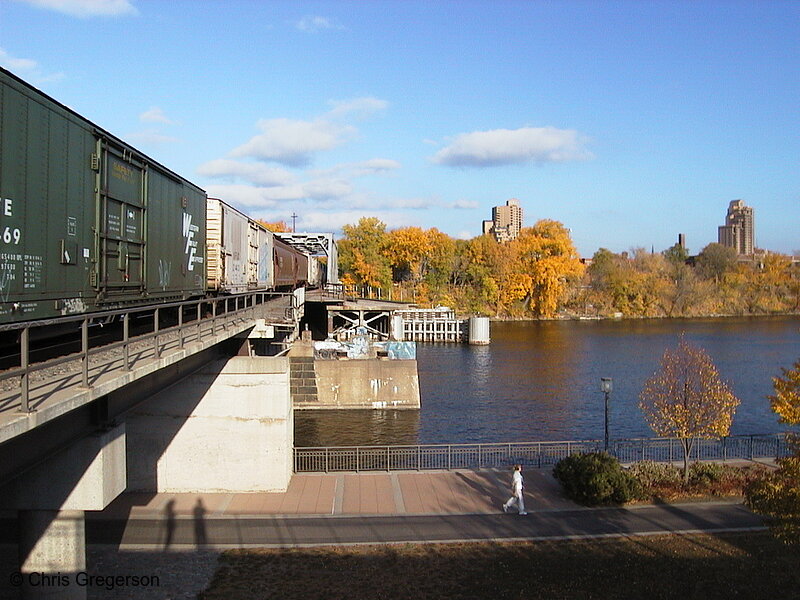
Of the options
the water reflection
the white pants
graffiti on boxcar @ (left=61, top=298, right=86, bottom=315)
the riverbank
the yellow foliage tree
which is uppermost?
the yellow foliage tree

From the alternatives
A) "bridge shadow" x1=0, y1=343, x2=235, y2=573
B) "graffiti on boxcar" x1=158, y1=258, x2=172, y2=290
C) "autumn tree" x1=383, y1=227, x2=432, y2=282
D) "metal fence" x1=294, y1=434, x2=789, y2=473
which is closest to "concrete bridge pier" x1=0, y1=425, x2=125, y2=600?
"bridge shadow" x1=0, y1=343, x2=235, y2=573

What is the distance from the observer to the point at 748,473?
21.0 m

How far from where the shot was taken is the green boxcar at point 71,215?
1038 centimetres

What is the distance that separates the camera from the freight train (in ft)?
34.2

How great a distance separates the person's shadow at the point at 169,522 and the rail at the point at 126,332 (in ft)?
16.2

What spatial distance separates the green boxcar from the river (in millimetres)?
18938

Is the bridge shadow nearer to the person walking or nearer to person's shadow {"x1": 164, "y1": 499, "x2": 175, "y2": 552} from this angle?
person's shadow {"x1": 164, "y1": 499, "x2": 175, "y2": 552}

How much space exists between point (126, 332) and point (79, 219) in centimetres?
300

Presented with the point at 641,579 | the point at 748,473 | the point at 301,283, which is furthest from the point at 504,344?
the point at 641,579

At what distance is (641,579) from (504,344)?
63.1m

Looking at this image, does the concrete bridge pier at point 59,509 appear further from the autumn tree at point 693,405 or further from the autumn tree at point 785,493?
the autumn tree at point 693,405

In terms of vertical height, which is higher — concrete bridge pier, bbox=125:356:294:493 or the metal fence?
concrete bridge pier, bbox=125:356:294:493

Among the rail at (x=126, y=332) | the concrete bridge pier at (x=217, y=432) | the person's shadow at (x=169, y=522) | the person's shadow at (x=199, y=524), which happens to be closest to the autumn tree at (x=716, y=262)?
the rail at (x=126, y=332)

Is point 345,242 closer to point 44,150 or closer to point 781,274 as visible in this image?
point 781,274
